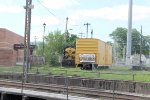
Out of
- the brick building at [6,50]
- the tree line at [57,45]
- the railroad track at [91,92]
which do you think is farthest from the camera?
the brick building at [6,50]

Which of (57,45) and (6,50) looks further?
(57,45)

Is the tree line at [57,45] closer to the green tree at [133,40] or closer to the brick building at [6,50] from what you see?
the green tree at [133,40]

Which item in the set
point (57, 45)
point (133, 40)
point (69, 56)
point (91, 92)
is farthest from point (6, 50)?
point (133, 40)

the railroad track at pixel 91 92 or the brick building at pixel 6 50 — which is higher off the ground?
the brick building at pixel 6 50

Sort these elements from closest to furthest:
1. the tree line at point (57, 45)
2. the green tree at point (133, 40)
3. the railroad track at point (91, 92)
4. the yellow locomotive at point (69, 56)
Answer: the railroad track at point (91, 92) → the yellow locomotive at point (69, 56) → the tree line at point (57, 45) → the green tree at point (133, 40)

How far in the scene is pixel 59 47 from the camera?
77688mm

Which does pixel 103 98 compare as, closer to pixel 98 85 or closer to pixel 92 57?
pixel 98 85

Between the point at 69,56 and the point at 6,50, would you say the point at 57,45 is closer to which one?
the point at 6,50

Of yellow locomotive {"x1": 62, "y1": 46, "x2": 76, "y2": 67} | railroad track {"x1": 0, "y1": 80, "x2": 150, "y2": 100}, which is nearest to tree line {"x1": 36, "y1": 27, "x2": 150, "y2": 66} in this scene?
yellow locomotive {"x1": 62, "y1": 46, "x2": 76, "y2": 67}

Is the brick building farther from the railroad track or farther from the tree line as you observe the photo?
the railroad track

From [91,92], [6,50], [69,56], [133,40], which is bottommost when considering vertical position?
[91,92]

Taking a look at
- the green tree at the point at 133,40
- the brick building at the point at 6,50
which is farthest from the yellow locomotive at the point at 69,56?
the green tree at the point at 133,40

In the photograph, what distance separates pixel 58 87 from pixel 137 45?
440ft

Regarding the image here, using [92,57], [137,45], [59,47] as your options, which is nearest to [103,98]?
[92,57]
